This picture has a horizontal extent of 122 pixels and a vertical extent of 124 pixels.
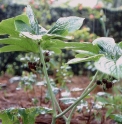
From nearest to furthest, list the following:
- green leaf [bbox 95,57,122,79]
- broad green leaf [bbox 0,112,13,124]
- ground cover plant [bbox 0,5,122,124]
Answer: green leaf [bbox 95,57,122,79] → ground cover plant [bbox 0,5,122,124] → broad green leaf [bbox 0,112,13,124]

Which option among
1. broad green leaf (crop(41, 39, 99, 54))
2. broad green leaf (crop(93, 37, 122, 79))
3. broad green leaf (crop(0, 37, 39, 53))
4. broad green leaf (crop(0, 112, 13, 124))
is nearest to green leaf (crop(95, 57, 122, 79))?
broad green leaf (crop(93, 37, 122, 79))

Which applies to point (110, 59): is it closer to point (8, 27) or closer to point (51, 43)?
point (51, 43)

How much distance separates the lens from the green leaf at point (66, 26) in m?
0.97

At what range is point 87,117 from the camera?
5.22ft

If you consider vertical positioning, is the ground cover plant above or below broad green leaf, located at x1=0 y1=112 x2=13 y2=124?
above

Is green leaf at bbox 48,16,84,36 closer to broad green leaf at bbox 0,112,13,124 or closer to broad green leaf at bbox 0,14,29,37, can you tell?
broad green leaf at bbox 0,14,29,37

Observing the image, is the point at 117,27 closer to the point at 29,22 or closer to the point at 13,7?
the point at 13,7

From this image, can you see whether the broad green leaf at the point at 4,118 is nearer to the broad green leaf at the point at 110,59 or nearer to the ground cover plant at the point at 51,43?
the ground cover plant at the point at 51,43

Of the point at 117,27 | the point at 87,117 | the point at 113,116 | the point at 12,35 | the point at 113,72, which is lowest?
the point at 87,117

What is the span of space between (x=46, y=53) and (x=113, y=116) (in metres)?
0.40

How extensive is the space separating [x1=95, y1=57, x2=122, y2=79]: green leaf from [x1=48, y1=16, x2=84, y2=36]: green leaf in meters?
0.21

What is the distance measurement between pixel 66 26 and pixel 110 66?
298 millimetres

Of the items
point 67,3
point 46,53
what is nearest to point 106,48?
point 46,53

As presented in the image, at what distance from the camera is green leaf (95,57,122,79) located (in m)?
0.71
